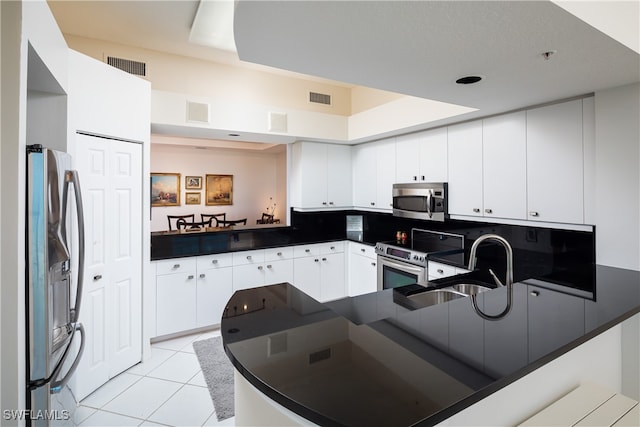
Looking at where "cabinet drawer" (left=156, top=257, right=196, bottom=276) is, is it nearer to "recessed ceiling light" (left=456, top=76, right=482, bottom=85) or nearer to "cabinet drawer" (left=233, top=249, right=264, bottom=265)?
"cabinet drawer" (left=233, top=249, right=264, bottom=265)

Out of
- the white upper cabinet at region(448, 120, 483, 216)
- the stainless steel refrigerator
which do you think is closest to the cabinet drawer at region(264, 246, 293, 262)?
the white upper cabinet at region(448, 120, 483, 216)

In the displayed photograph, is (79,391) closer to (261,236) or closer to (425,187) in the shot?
(261,236)

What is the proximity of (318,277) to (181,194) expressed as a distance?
5.01 metres

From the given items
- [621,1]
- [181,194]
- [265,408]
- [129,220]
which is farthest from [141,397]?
[181,194]

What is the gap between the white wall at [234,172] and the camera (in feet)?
25.1

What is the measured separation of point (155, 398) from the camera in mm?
2430

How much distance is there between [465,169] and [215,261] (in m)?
2.72

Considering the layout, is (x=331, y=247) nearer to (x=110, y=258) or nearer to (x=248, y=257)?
(x=248, y=257)

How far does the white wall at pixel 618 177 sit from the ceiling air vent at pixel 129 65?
3.88 metres

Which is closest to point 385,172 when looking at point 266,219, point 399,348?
point 399,348

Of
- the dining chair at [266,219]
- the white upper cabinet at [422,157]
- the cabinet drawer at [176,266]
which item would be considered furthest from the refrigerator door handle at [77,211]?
the dining chair at [266,219]

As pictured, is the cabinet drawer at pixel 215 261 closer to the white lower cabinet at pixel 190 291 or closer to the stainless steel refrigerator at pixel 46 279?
the white lower cabinet at pixel 190 291

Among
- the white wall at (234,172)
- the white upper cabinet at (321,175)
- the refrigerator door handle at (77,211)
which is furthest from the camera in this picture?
the white wall at (234,172)

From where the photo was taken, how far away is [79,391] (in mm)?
2322
